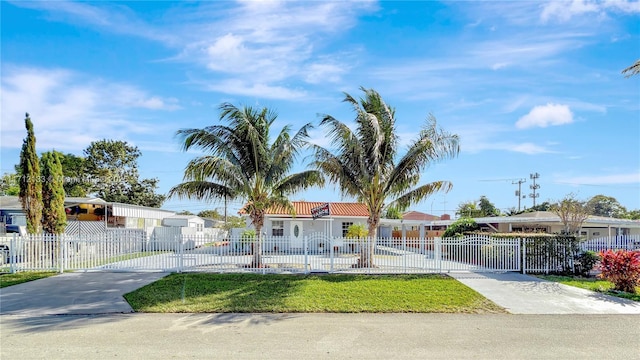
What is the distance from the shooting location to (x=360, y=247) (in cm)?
1546

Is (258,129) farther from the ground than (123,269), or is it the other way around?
(258,129)

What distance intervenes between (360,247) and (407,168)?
3306mm

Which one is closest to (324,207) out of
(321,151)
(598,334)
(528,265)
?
(321,151)

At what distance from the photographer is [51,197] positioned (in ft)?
58.9

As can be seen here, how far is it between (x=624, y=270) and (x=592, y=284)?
1416 millimetres

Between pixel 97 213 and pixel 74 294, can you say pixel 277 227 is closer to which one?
pixel 97 213

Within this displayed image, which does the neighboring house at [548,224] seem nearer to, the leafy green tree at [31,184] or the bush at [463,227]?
the bush at [463,227]

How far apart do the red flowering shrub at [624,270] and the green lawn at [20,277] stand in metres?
17.3

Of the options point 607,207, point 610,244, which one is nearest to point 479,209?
point 607,207

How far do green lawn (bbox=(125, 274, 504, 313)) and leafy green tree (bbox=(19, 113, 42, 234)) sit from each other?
25.1 ft

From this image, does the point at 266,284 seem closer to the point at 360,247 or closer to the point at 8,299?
the point at 360,247

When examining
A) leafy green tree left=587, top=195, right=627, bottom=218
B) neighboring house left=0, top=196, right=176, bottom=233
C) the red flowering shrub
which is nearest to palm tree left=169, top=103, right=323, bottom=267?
the red flowering shrub

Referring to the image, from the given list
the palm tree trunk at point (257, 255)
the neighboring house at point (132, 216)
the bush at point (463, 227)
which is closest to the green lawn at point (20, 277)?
the palm tree trunk at point (257, 255)

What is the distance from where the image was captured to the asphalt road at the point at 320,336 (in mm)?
6898
